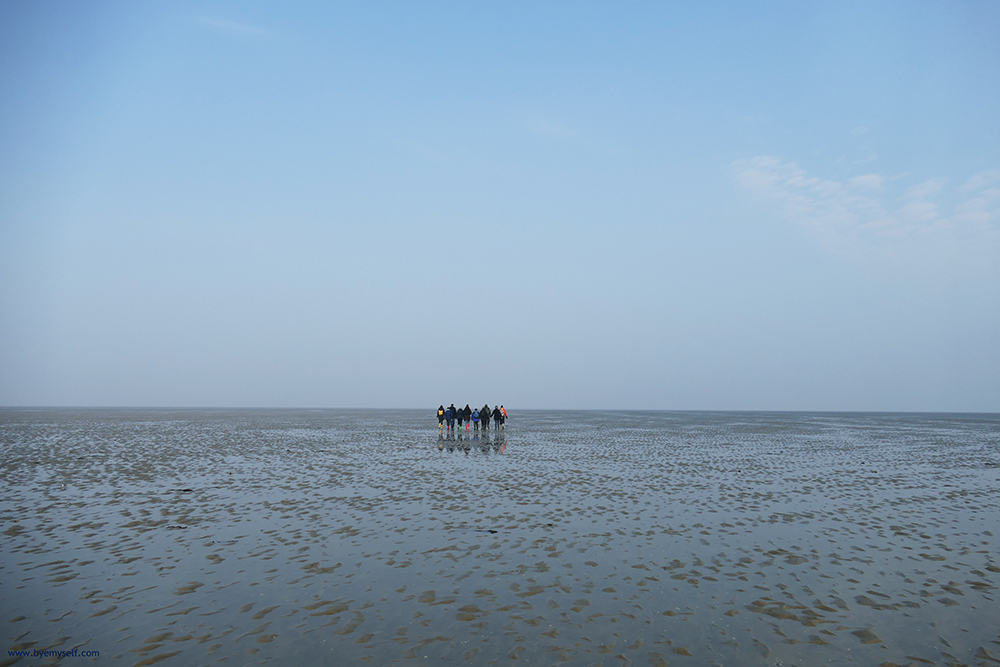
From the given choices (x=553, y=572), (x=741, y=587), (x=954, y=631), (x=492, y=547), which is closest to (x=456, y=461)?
(x=492, y=547)

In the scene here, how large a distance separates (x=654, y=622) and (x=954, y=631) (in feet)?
17.1

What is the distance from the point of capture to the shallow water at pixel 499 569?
27.8 feet

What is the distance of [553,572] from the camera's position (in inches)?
470

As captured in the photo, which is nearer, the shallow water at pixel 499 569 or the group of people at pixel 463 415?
the shallow water at pixel 499 569

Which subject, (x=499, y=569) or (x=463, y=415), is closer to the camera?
(x=499, y=569)

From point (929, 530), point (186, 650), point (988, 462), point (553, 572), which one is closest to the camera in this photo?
point (186, 650)

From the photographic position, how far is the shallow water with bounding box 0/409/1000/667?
27.8ft

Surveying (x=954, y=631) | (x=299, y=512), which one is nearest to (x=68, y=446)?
(x=299, y=512)

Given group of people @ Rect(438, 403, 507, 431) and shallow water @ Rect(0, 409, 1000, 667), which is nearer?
shallow water @ Rect(0, 409, 1000, 667)

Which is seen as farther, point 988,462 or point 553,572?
point 988,462

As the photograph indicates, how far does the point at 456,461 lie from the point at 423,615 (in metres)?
22.0

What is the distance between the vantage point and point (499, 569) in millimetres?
12062

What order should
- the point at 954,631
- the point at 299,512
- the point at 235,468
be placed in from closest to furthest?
1. the point at 954,631
2. the point at 299,512
3. the point at 235,468

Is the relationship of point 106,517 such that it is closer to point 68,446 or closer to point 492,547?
point 492,547
